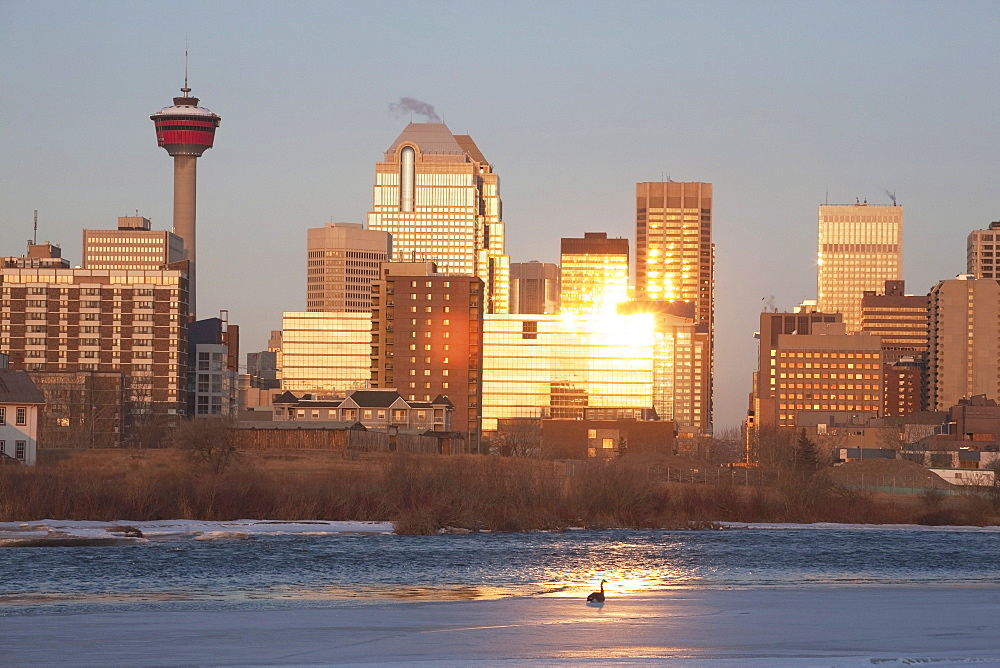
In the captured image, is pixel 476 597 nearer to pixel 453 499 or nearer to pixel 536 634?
pixel 536 634

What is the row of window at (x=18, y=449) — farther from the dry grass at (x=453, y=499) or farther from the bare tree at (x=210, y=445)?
the bare tree at (x=210, y=445)

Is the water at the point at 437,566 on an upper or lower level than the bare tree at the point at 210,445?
lower

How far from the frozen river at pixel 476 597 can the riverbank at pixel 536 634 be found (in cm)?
11

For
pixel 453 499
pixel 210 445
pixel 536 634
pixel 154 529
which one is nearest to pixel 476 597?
pixel 536 634

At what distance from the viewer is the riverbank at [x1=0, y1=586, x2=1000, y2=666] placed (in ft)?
122

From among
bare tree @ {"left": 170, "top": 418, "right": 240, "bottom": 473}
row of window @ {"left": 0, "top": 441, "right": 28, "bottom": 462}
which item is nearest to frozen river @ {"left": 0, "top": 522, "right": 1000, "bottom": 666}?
bare tree @ {"left": 170, "top": 418, "right": 240, "bottom": 473}

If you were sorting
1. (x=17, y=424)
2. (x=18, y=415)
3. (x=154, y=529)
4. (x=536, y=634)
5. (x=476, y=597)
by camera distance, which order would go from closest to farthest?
(x=536, y=634) < (x=476, y=597) < (x=154, y=529) < (x=17, y=424) < (x=18, y=415)

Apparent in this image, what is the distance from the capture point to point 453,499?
334ft

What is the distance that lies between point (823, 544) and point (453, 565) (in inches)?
1234

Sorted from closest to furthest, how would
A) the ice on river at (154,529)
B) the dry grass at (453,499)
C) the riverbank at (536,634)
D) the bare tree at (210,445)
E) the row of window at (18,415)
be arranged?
the riverbank at (536,634), the ice on river at (154,529), the dry grass at (453,499), the bare tree at (210,445), the row of window at (18,415)

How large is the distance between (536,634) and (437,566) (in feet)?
94.2

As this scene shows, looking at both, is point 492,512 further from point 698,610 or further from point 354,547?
point 698,610

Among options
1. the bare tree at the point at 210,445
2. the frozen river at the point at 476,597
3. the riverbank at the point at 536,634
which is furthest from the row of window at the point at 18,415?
the riverbank at the point at 536,634

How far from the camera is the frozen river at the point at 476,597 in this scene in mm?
38594
